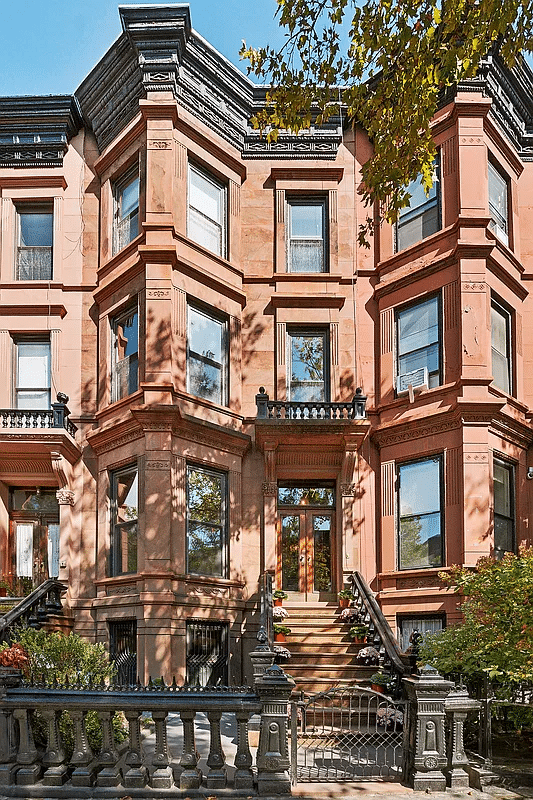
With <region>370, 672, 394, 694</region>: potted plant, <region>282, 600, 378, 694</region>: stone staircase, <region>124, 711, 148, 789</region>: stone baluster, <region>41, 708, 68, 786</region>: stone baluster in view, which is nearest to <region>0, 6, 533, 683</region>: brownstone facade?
<region>282, 600, 378, 694</region>: stone staircase

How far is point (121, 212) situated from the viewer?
17.7 m

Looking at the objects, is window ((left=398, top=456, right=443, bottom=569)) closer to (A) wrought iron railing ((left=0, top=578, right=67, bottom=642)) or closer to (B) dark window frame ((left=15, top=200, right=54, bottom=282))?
(A) wrought iron railing ((left=0, top=578, right=67, bottom=642))

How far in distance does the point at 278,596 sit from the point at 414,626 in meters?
2.68

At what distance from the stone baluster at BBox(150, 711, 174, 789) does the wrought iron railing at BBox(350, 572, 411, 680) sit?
3.57 m

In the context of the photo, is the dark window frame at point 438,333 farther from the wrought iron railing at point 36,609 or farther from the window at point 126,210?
the wrought iron railing at point 36,609

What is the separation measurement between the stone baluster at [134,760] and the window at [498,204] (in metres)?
12.4

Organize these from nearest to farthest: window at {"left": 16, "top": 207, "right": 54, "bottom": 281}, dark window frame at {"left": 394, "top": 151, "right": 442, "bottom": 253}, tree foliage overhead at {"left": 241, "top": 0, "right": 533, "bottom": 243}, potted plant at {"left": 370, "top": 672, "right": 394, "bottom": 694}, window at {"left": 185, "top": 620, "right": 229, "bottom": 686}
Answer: tree foliage overhead at {"left": 241, "top": 0, "right": 533, "bottom": 243} → potted plant at {"left": 370, "top": 672, "right": 394, "bottom": 694} → window at {"left": 185, "top": 620, "right": 229, "bottom": 686} → dark window frame at {"left": 394, "top": 151, "right": 442, "bottom": 253} → window at {"left": 16, "top": 207, "right": 54, "bottom": 281}

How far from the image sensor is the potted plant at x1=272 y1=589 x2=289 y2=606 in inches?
613

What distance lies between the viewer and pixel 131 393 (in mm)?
16469

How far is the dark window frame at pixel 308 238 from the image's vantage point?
59.6 ft

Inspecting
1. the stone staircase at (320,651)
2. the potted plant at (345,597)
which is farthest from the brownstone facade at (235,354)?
the stone staircase at (320,651)

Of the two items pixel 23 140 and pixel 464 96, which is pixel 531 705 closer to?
pixel 464 96

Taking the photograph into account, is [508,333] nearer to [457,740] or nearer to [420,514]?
[420,514]

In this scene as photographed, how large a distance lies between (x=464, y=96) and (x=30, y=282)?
9.84 meters
